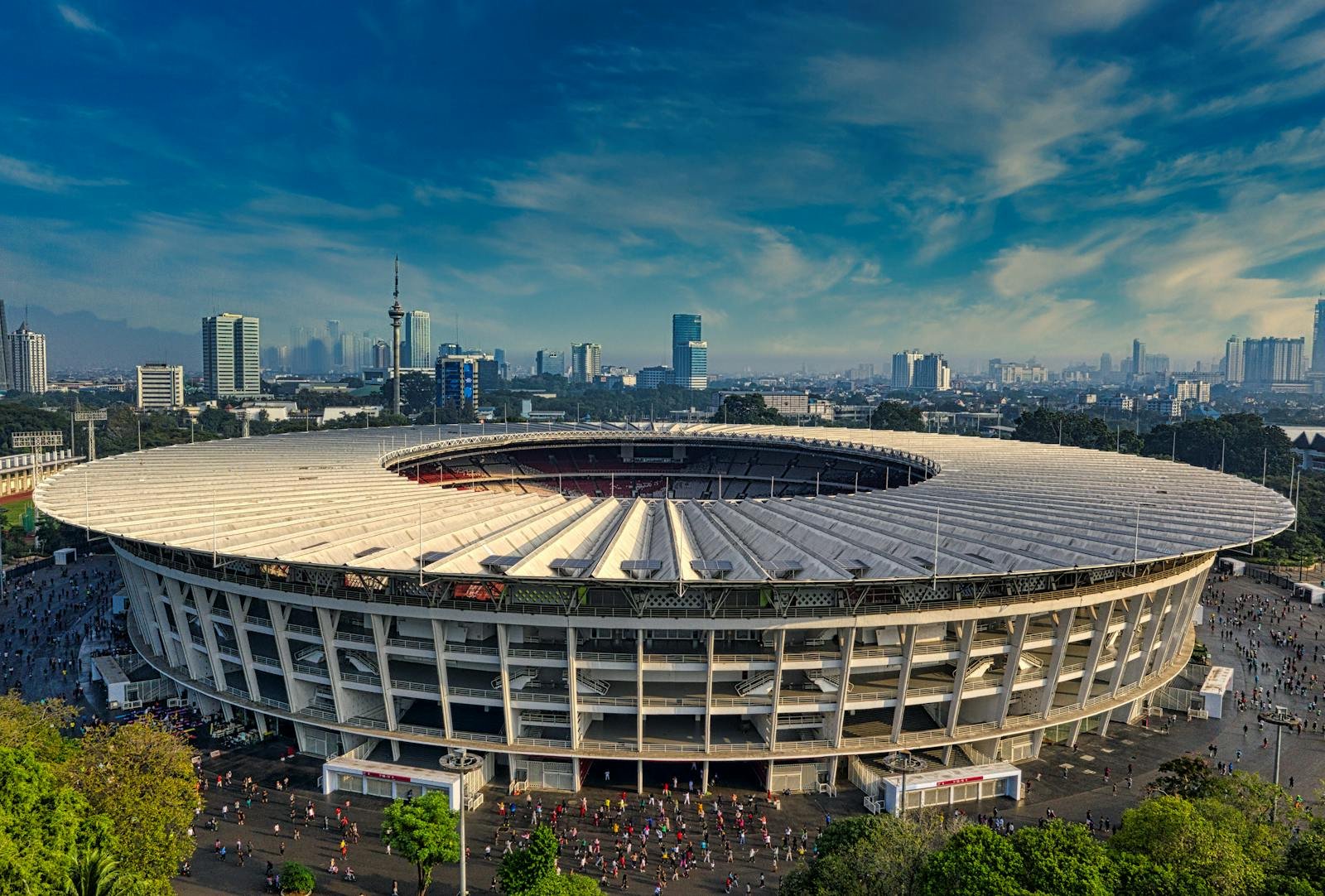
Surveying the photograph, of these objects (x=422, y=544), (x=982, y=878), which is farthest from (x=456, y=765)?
(x=982, y=878)

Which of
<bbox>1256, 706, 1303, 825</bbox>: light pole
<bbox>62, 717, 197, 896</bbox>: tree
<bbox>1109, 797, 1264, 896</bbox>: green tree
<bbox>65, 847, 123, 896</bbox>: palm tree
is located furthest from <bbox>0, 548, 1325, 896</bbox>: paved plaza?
<bbox>1109, 797, 1264, 896</bbox>: green tree

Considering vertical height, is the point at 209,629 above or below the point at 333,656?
above

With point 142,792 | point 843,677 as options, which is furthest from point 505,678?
point 843,677

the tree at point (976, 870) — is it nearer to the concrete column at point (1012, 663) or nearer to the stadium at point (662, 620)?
the stadium at point (662, 620)

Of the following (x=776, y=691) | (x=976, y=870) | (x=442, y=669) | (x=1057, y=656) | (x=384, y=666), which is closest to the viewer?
(x=976, y=870)

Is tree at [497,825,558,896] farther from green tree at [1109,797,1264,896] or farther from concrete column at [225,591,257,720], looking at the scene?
concrete column at [225,591,257,720]

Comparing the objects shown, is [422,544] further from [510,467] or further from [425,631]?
[510,467]

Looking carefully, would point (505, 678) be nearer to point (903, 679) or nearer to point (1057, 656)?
point (903, 679)
